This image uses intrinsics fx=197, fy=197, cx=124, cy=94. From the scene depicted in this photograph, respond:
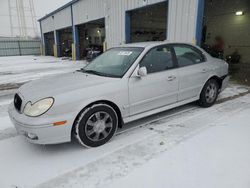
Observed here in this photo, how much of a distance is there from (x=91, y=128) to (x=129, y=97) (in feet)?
2.45

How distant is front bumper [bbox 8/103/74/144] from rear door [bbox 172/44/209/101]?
7.34 ft

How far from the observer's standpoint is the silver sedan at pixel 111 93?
255 cm

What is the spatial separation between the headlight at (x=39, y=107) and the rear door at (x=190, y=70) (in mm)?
2328

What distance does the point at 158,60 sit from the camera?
351 centimetres

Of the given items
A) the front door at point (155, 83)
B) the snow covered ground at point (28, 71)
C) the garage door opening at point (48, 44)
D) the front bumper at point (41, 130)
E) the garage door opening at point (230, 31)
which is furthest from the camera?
the garage door opening at point (48, 44)

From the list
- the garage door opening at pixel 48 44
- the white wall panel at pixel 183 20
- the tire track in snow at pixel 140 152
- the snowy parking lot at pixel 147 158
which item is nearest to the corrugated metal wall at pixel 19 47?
the garage door opening at pixel 48 44

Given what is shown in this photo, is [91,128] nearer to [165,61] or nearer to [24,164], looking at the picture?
[24,164]

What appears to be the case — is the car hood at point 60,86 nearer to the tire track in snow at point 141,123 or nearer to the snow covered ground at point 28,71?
the tire track in snow at point 141,123

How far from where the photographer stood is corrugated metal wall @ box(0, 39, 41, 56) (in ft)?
89.1

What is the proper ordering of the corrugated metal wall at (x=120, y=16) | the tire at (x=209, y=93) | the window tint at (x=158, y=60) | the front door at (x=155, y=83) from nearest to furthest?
the front door at (x=155, y=83), the window tint at (x=158, y=60), the tire at (x=209, y=93), the corrugated metal wall at (x=120, y=16)

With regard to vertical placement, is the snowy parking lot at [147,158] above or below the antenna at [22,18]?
below

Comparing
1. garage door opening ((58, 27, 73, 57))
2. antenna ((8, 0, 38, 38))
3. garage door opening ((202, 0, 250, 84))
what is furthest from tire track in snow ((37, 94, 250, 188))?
antenna ((8, 0, 38, 38))

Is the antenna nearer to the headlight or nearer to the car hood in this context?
the car hood

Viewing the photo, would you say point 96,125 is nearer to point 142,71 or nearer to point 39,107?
point 39,107
